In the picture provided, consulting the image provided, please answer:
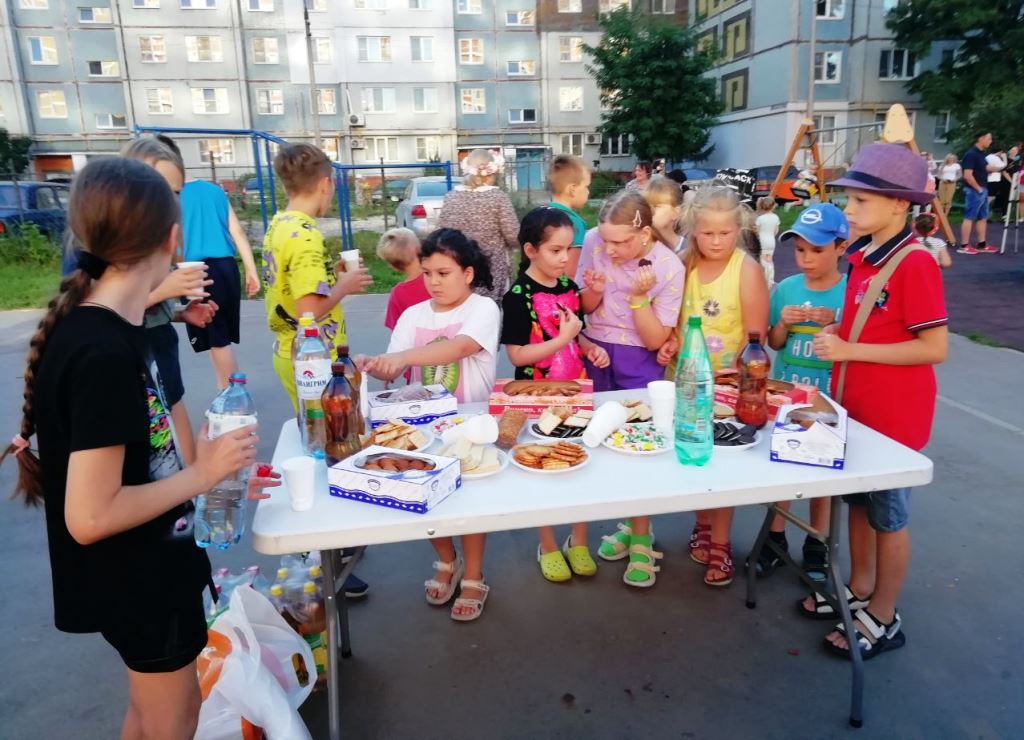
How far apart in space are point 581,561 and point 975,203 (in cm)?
1287

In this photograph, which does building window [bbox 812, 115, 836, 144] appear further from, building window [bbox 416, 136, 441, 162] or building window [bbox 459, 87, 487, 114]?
building window [bbox 416, 136, 441, 162]

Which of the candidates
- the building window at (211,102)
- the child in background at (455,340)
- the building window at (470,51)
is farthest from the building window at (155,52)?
the child in background at (455,340)

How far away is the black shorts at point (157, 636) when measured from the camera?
147 cm

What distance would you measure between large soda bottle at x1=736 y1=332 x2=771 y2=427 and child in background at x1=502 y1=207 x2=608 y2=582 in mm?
680

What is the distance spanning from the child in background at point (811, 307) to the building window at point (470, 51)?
1307 inches

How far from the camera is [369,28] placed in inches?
1248

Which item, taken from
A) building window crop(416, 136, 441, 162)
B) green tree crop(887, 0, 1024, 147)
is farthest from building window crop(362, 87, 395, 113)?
green tree crop(887, 0, 1024, 147)

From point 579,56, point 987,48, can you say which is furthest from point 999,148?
point 579,56

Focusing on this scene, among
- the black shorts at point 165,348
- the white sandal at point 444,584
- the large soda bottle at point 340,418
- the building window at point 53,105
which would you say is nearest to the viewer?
the large soda bottle at point 340,418

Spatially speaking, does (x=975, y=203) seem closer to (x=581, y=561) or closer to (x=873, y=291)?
(x=873, y=291)

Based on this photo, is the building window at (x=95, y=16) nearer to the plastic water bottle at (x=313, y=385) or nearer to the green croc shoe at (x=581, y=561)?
the plastic water bottle at (x=313, y=385)

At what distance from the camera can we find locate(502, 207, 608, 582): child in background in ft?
8.91

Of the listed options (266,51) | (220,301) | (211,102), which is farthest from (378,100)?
(220,301)

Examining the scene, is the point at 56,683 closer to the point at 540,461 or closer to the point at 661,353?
the point at 540,461
